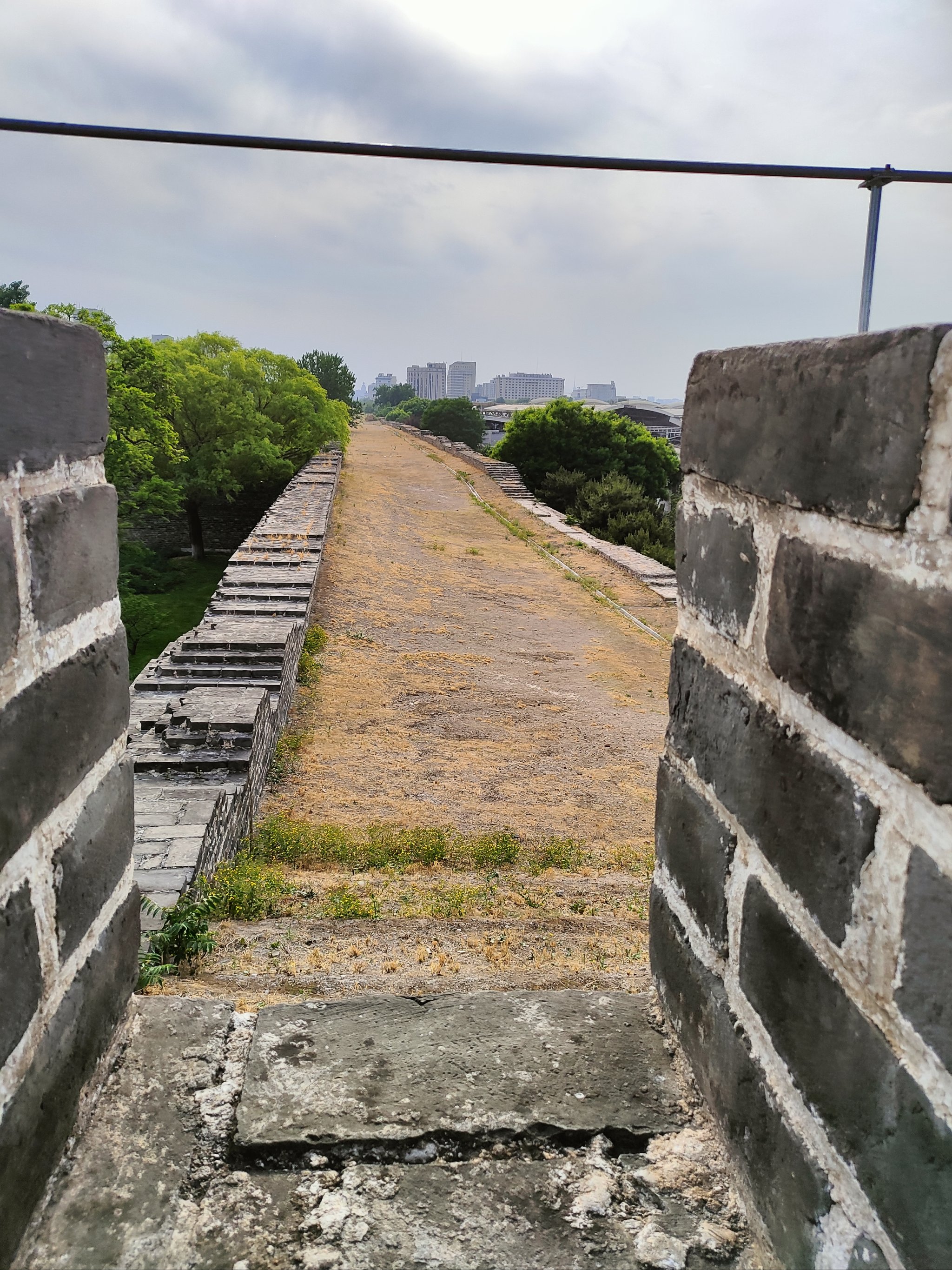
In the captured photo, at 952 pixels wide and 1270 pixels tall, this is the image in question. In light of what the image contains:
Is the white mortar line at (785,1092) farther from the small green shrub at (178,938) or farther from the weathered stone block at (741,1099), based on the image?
the small green shrub at (178,938)

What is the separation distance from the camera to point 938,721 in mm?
799

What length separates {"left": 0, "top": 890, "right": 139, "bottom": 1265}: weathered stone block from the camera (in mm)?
1121

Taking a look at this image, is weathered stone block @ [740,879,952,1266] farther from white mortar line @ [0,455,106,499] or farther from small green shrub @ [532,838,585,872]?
small green shrub @ [532,838,585,872]

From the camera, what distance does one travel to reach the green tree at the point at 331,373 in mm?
48094

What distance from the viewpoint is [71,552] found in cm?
125

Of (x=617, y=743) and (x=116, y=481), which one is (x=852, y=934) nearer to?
(x=617, y=743)

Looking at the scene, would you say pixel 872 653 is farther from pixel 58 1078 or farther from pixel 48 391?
pixel 58 1078

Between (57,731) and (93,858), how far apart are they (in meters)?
0.27

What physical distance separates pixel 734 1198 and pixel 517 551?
14896 millimetres

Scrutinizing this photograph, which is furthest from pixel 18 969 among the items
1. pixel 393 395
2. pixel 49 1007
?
pixel 393 395

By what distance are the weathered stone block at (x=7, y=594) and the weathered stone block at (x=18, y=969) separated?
1.01 feet

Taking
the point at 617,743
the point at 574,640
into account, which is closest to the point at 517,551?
the point at 574,640

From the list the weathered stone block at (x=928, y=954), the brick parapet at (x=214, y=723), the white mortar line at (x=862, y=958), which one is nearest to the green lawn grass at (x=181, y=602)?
the brick parapet at (x=214, y=723)

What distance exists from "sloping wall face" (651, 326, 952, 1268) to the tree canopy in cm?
2971
